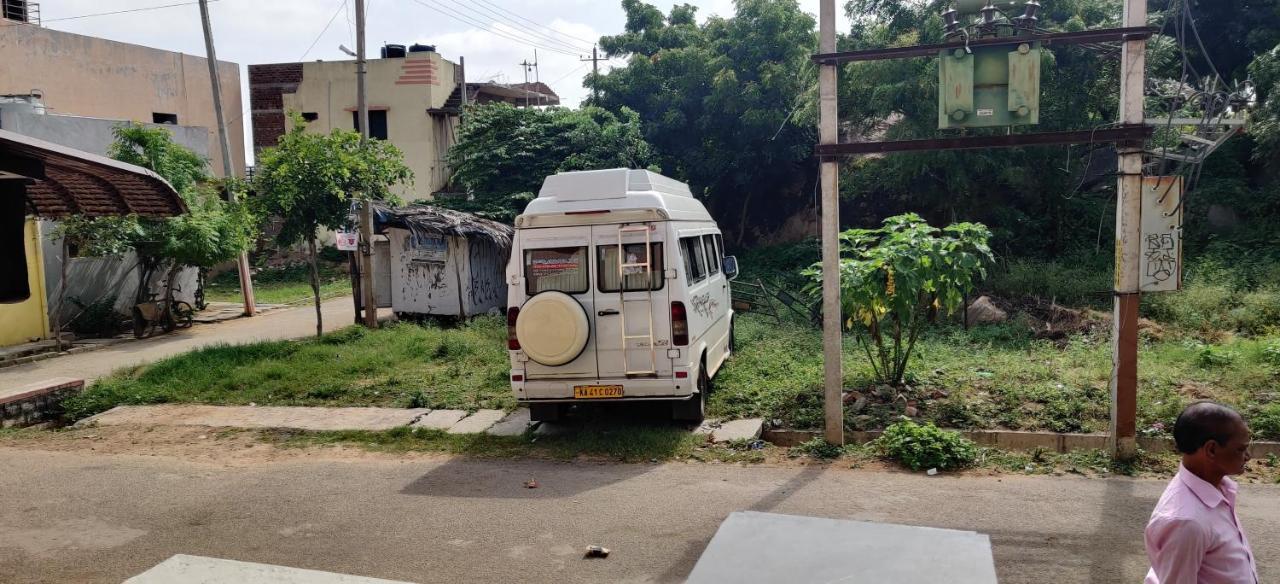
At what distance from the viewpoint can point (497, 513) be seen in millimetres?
6328

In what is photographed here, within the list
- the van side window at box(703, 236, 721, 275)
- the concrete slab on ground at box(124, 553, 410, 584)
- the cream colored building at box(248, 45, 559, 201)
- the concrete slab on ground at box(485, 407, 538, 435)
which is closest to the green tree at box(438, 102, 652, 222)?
the van side window at box(703, 236, 721, 275)

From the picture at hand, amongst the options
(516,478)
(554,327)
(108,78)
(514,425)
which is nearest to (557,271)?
(554,327)

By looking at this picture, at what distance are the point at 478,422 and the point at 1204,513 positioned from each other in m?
7.52

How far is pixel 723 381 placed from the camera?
1018 cm

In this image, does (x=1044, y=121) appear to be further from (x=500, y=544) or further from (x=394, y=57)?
(x=394, y=57)

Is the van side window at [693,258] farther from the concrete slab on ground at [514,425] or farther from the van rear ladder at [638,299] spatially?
the concrete slab on ground at [514,425]

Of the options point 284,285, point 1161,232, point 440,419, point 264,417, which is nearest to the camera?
point 1161,232

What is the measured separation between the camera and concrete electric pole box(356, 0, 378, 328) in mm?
15203

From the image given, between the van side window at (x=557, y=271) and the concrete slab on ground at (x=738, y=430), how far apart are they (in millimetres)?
1926

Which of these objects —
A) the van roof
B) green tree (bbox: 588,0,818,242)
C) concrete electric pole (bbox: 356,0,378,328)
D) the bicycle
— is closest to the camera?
the van roof

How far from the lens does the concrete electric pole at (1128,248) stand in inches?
267

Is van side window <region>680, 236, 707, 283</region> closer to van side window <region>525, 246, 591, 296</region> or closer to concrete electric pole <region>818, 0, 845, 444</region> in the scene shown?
Result: van side window <region>525, 246, 591, 296</region>

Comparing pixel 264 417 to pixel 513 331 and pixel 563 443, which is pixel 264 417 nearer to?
pixel 513 331

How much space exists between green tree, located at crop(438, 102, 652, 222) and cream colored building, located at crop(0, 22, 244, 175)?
7.22 metres
